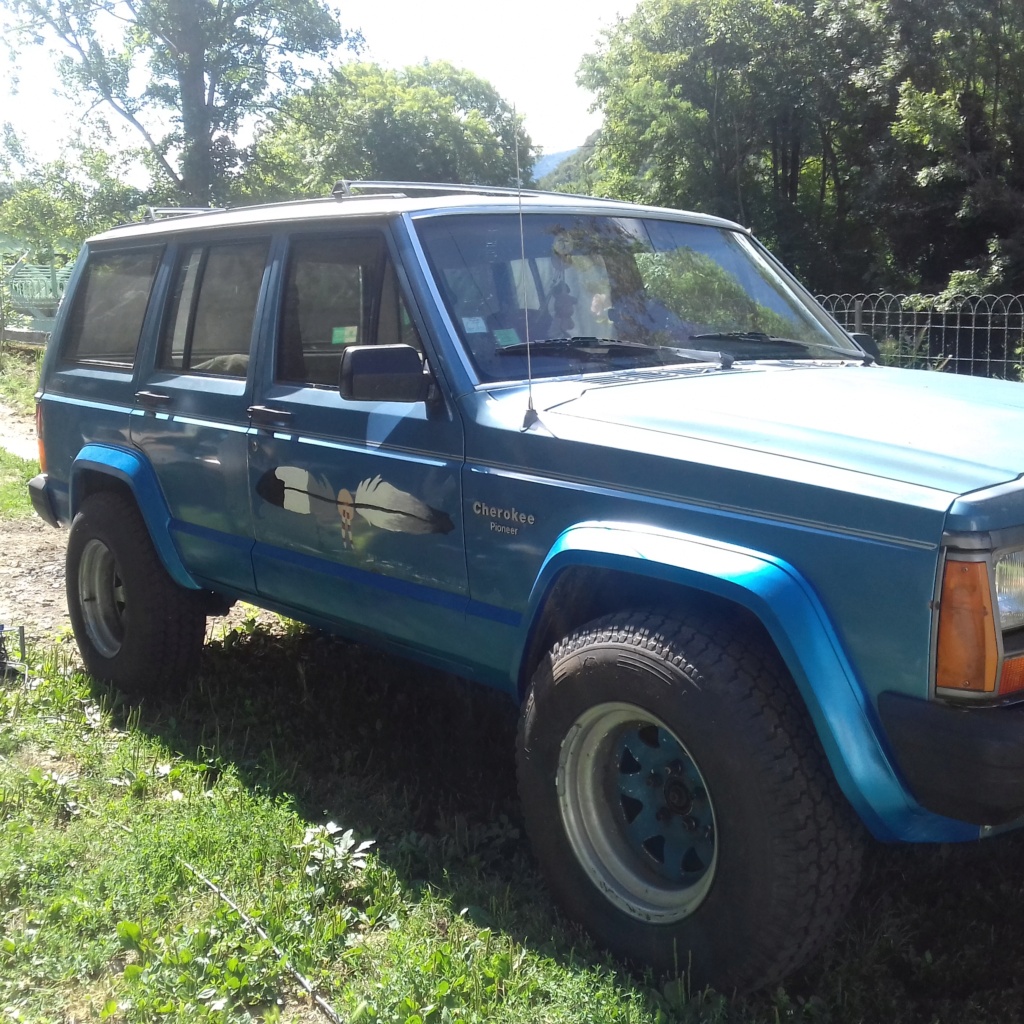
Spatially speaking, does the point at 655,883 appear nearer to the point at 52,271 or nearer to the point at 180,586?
the point at 180,586

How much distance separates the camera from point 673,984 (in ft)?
8.52

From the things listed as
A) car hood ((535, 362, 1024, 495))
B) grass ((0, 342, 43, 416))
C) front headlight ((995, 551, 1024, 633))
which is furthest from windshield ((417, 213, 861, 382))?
grass ((0, 342, 43, 416))

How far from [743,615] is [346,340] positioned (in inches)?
69.3

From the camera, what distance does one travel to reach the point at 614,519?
2797 millimetres

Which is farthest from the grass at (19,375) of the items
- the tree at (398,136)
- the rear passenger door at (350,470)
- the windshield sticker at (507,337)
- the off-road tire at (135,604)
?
the tree at (398,136)

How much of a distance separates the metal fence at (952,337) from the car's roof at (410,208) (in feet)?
18.3

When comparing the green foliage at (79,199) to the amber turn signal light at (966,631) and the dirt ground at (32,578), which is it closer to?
the dirt ground at (32,578)

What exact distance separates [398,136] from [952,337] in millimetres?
42036

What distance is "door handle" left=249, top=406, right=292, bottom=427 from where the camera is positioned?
150 inches

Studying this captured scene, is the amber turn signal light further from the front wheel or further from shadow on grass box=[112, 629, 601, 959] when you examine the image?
shadow on grass box=[112, 629, 601, 959]

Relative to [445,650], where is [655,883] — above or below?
below

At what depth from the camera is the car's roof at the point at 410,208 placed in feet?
11.9

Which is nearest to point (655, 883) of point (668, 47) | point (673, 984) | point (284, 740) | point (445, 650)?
point (673, 984)

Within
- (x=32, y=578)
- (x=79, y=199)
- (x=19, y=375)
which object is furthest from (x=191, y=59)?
(x=32, y=578)
